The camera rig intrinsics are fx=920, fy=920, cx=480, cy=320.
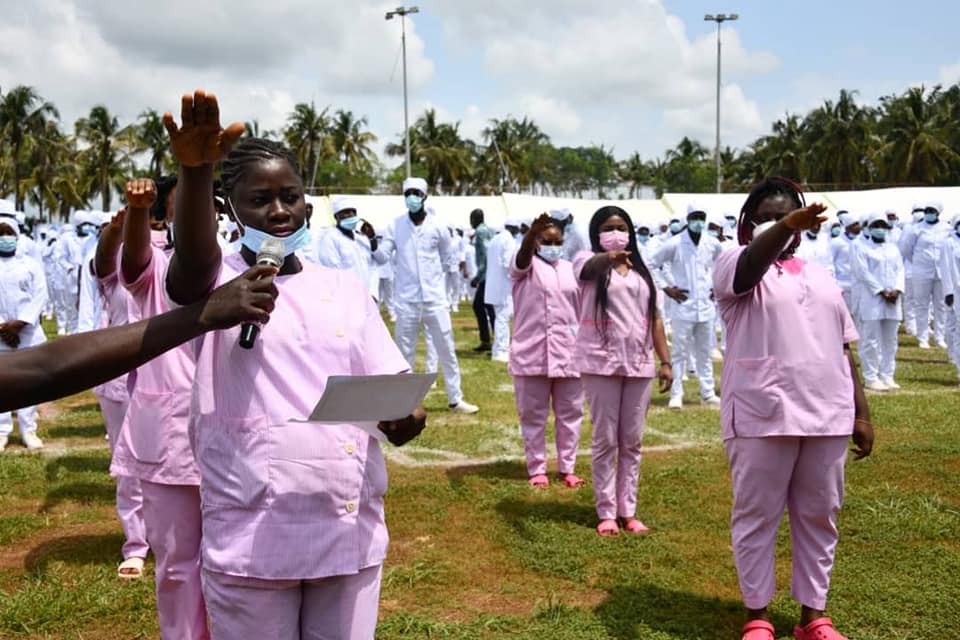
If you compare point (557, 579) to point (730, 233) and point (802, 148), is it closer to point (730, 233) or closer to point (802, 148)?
point (730, 233)

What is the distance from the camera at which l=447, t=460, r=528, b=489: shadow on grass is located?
7.51 metres

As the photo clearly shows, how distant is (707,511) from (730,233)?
11689 millimetres

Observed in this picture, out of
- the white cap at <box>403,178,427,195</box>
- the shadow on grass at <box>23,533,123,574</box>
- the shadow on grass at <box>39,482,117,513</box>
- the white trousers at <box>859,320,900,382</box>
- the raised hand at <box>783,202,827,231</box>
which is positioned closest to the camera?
the raised hand at <box>783,202,827,231</box>

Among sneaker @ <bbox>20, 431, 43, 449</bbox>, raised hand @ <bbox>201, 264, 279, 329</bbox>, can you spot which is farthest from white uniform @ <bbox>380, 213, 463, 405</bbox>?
raised hand @ <bbox>201, 264, 279, 329</bbox>

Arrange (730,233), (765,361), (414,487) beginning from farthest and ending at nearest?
(730,233) → (414,487) → (765,361)

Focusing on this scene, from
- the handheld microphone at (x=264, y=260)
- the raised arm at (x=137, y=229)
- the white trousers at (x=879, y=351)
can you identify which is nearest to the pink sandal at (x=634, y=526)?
the raised arm at (x=137, y=229)

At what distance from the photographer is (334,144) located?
65375mm

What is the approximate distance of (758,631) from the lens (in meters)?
4.27

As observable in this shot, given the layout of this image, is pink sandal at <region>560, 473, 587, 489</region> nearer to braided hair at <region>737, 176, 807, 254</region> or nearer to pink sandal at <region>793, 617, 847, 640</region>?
pink sandal at <region>793, 617, 847, 640</region>

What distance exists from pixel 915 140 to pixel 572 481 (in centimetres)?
5185

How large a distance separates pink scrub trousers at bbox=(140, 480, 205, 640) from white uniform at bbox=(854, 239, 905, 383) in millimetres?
10561

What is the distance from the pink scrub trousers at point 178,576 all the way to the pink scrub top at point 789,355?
2.41m

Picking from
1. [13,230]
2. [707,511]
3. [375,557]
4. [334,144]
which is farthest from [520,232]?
[334,144]

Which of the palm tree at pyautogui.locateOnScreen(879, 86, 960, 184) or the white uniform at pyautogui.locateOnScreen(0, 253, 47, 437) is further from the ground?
the palm tree at pyautogui.locateOnScreen(879, 86, 960, 184)
